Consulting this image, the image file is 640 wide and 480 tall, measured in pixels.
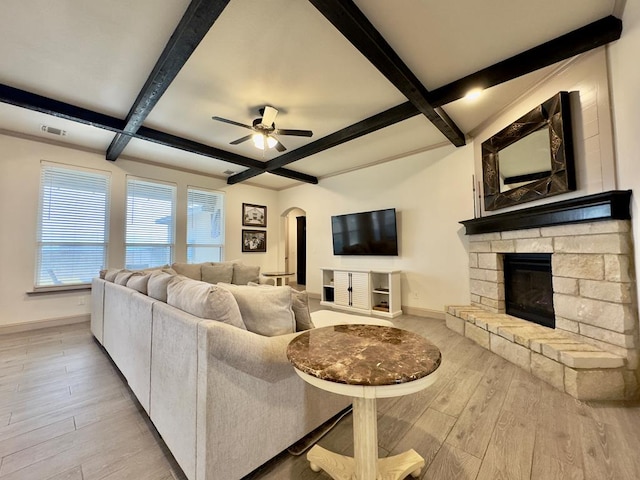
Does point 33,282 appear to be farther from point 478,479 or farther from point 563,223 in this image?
point 563,223

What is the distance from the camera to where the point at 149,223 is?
494 cm

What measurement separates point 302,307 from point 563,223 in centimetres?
257

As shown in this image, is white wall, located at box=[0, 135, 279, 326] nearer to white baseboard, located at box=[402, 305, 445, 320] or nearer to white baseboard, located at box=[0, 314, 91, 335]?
white baseboard, located at box=[0, 314, 91, 335]

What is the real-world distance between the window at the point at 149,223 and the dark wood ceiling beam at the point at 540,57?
196 inches

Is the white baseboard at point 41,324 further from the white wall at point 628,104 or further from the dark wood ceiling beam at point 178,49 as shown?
the white wall at point 628,104

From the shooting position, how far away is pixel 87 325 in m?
4.04

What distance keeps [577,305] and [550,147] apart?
1.50m

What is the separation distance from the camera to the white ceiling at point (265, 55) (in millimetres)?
1905

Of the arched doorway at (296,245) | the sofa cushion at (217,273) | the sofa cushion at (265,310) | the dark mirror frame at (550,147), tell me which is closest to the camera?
the sofa cushion at (265,310)

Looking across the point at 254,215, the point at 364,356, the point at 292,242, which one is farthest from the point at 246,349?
the point at 292,242

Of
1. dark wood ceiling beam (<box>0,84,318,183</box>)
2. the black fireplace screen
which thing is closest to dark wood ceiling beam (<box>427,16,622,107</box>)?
the black fireplace screen

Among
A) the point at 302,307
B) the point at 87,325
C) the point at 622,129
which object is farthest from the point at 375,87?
the point at 87,325

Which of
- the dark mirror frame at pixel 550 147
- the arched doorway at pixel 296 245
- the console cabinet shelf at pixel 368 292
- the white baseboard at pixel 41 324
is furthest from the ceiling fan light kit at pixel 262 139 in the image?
the arched doorway at pixel 296 245

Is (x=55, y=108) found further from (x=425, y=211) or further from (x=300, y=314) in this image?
(x=425, y=211)
